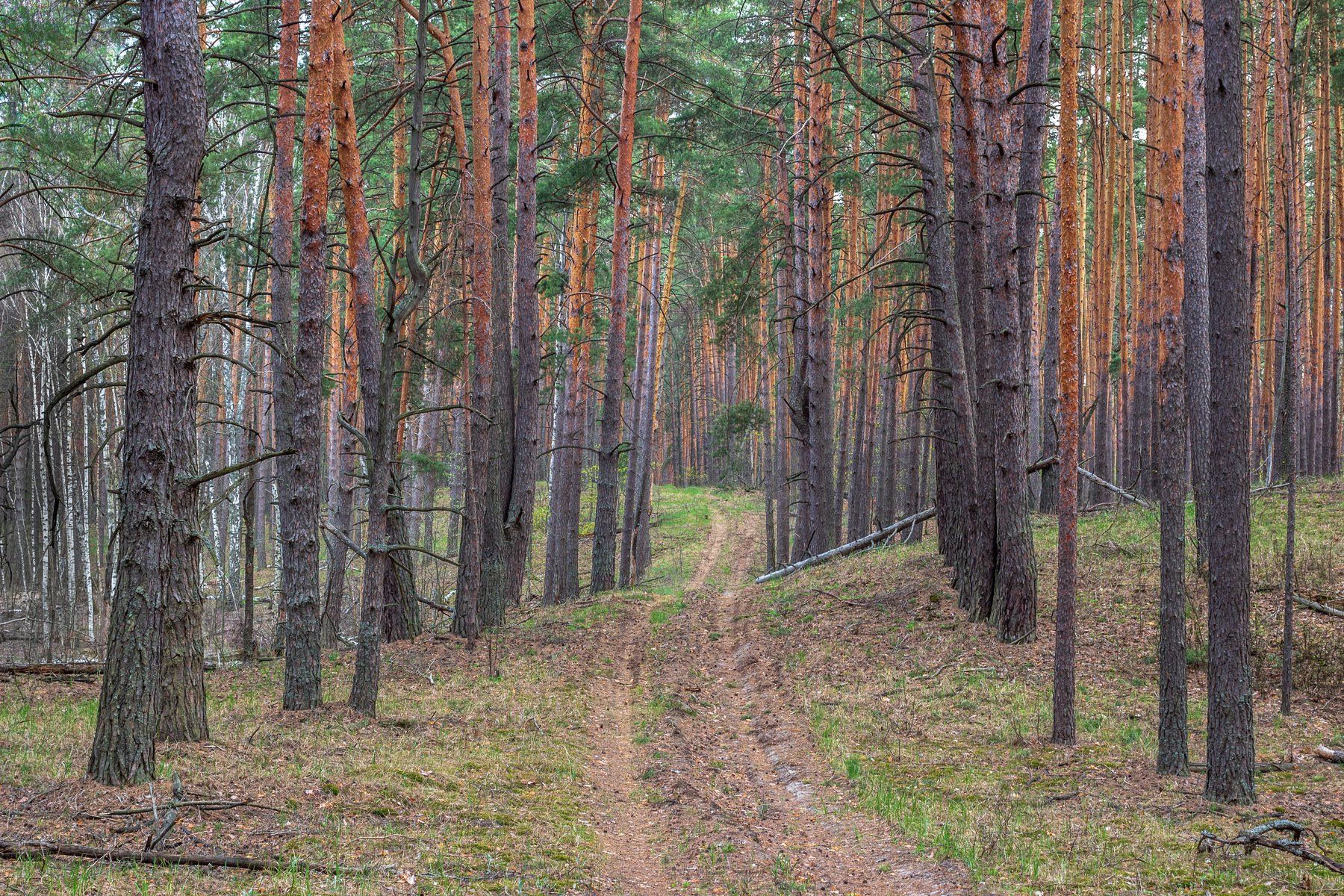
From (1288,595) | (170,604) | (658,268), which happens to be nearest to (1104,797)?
(1288,595)

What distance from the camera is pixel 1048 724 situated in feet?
27.1

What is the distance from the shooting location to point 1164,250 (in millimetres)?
7574

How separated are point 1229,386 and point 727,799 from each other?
15.4 feet

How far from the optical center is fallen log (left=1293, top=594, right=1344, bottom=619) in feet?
32.4

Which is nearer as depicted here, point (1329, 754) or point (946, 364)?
point (1329, 754)

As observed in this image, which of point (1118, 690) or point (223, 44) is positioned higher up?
point (223, 44)

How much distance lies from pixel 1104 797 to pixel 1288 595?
2.75 metres

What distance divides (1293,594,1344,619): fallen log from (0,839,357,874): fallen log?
34.6 ft

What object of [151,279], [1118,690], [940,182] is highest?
[940,182]

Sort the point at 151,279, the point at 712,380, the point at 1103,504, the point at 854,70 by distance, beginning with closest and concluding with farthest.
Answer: the point at 151,279 < the point at 1103,504 < the point at 854,70 < the point at 712,380

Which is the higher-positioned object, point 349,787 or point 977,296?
point 977,296

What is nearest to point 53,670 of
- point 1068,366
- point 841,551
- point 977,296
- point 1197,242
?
point 1068,366

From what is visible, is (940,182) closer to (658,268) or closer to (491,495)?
(491,495)

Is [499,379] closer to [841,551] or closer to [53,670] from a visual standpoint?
[53,670]
